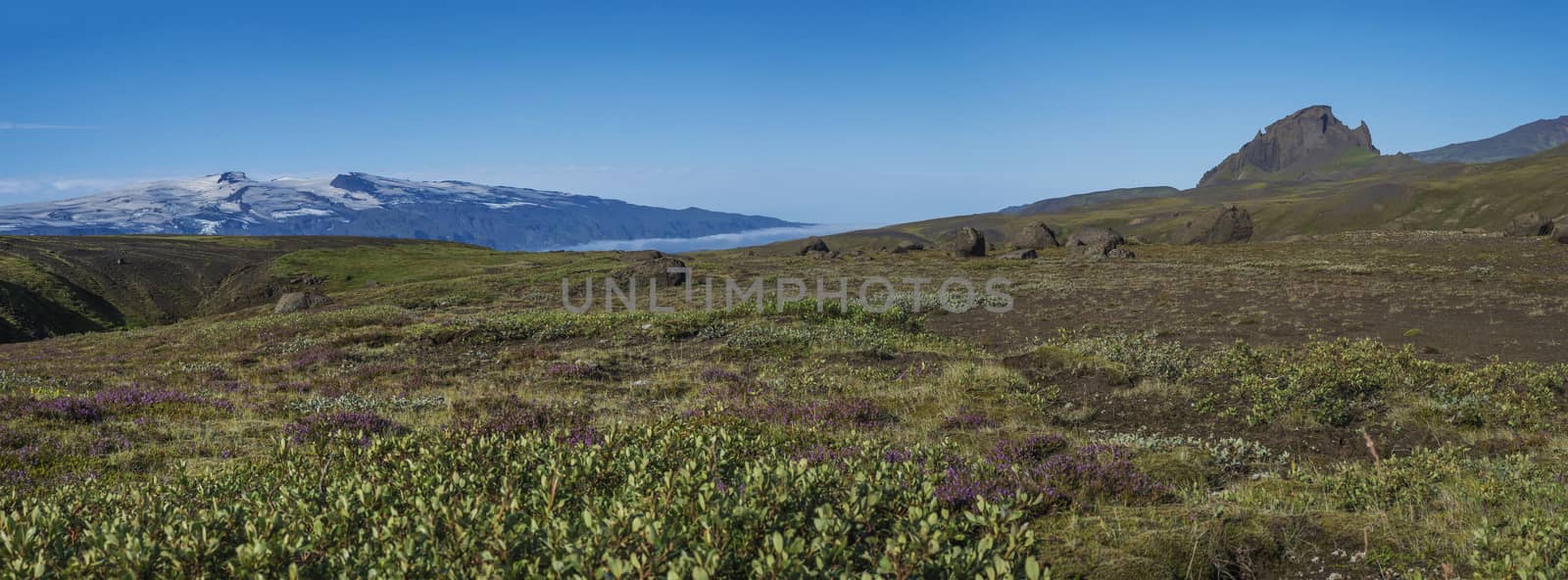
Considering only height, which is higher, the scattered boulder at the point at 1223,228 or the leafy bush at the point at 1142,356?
the scattered boulder at the point at 1223,228

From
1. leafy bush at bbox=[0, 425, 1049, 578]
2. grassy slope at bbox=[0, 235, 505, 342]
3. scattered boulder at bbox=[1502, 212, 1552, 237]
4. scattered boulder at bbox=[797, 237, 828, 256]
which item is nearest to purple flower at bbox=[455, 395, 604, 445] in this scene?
leafy bush at bbox=[0, 425, 1049, 578]

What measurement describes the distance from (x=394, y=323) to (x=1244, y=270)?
165ft

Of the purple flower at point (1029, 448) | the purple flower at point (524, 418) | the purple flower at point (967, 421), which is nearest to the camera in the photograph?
the purple flower at point (1029, 448)

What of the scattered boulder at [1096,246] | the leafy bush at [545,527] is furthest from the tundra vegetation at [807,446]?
the scattered boulder at [1096,246]

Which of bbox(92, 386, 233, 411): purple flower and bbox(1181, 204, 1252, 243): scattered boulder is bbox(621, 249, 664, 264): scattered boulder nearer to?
bbox(92, 386, 233, 411): purple flower

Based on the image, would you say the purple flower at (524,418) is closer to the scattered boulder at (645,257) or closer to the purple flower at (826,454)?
the purple flower at (826,454)

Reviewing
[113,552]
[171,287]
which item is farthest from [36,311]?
[113,552]

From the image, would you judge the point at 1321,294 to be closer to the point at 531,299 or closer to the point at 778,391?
the point at 778,391

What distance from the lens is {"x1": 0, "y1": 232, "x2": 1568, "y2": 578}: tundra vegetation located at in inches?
143

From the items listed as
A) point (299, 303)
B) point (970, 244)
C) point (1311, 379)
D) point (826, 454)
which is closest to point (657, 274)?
point (299, 303)

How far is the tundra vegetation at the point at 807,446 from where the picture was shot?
3639 millimetres

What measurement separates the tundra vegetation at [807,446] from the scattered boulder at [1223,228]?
60532 mm

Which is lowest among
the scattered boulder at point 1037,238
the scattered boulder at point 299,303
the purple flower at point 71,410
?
the scattered boulder at point 299,303

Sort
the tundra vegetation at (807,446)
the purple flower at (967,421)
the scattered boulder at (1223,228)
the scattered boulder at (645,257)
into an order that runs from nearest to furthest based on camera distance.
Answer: the tundra vegetation at (807,446) → the purple flower at (967,421) → the scattered boulder at (645,257) → the scattered boulder at (1223,228)
